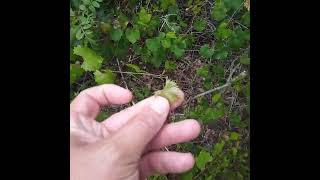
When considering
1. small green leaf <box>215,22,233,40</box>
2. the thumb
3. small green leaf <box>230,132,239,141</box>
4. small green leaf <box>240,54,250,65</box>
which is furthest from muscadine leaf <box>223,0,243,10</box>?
the thumb

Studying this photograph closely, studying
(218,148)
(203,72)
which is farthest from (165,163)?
(203,72)

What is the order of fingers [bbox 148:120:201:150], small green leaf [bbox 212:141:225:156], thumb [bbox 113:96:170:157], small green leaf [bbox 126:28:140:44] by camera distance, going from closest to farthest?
thumb [bbox 113:96:170:157], fingers [bbox 148:120:201:150], small green leaf [bbox 212:141:225:156], small green leaf [bbox 126:28:140:44]

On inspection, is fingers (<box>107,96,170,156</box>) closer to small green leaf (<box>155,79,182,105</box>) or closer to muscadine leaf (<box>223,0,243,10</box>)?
small green leaf (<box>155,79,182,105</box>)

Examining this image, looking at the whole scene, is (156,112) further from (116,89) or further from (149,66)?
(149,66)

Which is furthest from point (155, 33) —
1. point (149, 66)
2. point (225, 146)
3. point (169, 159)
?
point (169, 159)

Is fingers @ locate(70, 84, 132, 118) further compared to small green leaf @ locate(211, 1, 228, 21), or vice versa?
small green leaf @ locate(211, 1, 228, 21)

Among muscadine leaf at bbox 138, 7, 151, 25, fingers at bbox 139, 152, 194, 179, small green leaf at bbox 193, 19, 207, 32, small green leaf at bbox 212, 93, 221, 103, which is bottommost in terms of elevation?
fingers at bbox 139, 152, 194, 179
